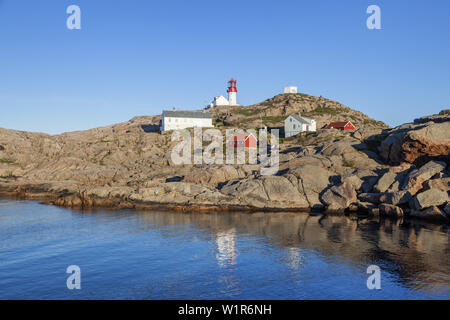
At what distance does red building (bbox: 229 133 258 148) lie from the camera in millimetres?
84500

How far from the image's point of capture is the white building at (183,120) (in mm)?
105375

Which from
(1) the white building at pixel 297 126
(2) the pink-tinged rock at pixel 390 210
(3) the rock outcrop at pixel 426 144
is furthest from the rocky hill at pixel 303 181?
(1) the white building at pixel 297 126

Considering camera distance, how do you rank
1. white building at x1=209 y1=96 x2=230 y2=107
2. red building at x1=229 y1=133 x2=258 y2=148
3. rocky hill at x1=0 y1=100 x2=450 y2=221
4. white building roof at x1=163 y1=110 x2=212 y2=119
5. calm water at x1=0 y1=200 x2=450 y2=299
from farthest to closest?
white building at x1=209 y1=96 x2=230 y2=107
white building roof at x1=163 y1=110 x2=212 y2=119
red building at x1=229 y1=133 x2=258 y2=148
rocky hill at x1=0 y1=100 x2=450 y2=221
calm water at x1=0 y1=200 x2=450 y2=299

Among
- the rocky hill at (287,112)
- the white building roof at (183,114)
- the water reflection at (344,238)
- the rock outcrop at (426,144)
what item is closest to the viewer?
the water reflection at (344,238)

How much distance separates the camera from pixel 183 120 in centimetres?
10769

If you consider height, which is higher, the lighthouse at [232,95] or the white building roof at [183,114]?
the lighthouse at [232,95]

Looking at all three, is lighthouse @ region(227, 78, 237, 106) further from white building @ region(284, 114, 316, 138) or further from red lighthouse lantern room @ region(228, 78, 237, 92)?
white building @ region(284, 114, 316, 138)

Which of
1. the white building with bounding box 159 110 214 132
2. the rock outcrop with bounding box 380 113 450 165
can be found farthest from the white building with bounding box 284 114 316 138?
the rock outcrop with bounding box 380 113 450 165

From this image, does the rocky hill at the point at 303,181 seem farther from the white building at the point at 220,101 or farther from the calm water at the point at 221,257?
the white building at the point at 220,101

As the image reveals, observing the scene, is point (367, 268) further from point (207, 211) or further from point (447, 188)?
point (207, 211)

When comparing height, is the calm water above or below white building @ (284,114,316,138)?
below

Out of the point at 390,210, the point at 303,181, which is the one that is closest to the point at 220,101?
the point at 303,181

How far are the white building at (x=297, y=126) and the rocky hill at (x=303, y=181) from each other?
14.2 metres

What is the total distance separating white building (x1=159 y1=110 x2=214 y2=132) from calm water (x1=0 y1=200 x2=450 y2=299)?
208 feet
